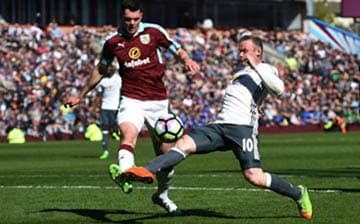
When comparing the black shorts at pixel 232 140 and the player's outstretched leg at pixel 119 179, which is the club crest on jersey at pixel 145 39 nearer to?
the black shorts at pixel 232 140

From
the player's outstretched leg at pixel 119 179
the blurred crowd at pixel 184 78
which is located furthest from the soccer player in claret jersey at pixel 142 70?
the blurred crowd at pixel 184 78

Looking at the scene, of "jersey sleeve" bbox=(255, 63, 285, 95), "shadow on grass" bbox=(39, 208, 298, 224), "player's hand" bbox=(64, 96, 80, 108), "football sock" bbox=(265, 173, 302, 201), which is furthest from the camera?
"player's hand" bbox=(64, 96, 80, 108)

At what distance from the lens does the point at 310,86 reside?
5344cm

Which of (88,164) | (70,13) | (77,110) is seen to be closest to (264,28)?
(70,13)

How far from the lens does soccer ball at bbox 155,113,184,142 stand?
41.2ft

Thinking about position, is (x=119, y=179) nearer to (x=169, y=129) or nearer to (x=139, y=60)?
(x=169, y=129)

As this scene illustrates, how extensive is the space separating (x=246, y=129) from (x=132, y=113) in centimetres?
155

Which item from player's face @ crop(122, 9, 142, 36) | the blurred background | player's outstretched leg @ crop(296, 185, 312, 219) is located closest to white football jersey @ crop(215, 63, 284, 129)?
player's outstretched leg @ crop(296, 185, 312, 219)

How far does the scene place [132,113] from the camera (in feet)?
42.3

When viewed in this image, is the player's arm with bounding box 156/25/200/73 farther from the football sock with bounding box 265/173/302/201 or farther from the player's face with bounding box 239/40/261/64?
the football sock with bounding box 265/173/302/201

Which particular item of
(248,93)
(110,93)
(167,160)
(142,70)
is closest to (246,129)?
(248,93)

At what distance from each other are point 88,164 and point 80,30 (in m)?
24.3

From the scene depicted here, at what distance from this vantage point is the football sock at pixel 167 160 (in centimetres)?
1154

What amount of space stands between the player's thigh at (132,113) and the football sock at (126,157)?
36 cm
